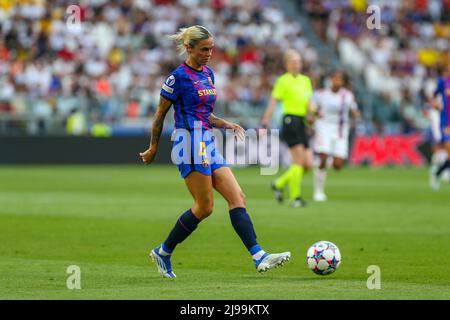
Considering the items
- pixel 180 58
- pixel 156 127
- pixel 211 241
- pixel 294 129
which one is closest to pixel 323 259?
pixel 156 127

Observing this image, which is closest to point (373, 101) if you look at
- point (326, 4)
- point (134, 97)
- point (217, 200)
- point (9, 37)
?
point (326, 4)

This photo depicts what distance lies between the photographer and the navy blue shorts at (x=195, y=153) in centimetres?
1041

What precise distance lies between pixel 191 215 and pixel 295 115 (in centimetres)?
928

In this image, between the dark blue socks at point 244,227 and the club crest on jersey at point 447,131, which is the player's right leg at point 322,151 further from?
the dark blue socks at point 244,227

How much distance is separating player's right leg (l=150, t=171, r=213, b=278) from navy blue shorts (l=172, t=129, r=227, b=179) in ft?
0.23

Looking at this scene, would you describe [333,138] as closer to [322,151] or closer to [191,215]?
[322,151]

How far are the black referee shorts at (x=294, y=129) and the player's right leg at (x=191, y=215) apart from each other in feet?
30.0

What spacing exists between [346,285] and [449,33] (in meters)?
32.9

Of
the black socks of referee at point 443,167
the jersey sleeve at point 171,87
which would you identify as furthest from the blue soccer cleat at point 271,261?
the black socks of referee at point 443,167

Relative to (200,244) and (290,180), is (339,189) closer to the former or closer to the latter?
(290,180)

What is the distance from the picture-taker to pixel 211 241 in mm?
13977

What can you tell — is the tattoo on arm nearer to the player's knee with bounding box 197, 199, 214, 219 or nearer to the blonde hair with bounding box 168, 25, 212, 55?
the blonde hair with bounding box 168, 25, 212, 55

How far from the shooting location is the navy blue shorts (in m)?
10.4

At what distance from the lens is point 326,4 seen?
40.5 meters
